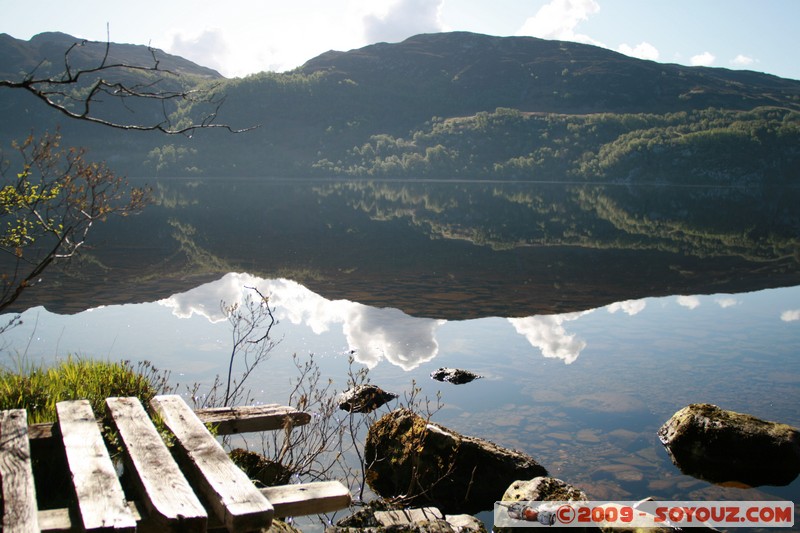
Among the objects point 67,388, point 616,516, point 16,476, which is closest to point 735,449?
point 616,516

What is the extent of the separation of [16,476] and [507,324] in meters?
19.4

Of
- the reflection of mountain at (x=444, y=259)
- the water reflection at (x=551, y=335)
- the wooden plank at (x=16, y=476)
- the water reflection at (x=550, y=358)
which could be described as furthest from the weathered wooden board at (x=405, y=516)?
the reflection of mountain at (x=444, y=259)

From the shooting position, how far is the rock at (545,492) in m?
8.78

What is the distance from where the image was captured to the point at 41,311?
919 inches

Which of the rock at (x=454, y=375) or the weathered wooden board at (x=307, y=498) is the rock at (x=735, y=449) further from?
the weathered wooden board at (x=307, y=498)

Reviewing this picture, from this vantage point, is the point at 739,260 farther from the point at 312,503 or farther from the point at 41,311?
the point at 312,503

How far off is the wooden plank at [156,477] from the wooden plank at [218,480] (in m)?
0.23

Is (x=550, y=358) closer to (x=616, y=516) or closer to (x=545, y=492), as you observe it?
(x=545, y=492)

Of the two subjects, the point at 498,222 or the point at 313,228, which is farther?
the point at 498,222

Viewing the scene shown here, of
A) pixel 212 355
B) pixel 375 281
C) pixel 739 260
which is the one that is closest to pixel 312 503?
pixel 212 355

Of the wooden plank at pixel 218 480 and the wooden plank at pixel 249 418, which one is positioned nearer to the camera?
the wooden plank at pixel 218 480

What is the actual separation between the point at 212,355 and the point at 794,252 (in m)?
42.2

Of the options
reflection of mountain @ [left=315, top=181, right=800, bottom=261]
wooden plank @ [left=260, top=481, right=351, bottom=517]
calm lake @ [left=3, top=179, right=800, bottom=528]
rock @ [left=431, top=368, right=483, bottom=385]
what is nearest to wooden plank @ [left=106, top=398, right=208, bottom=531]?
wooden plank @ [left=260, top=481, right=351, bottom=517]

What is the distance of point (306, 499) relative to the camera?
237 inches
